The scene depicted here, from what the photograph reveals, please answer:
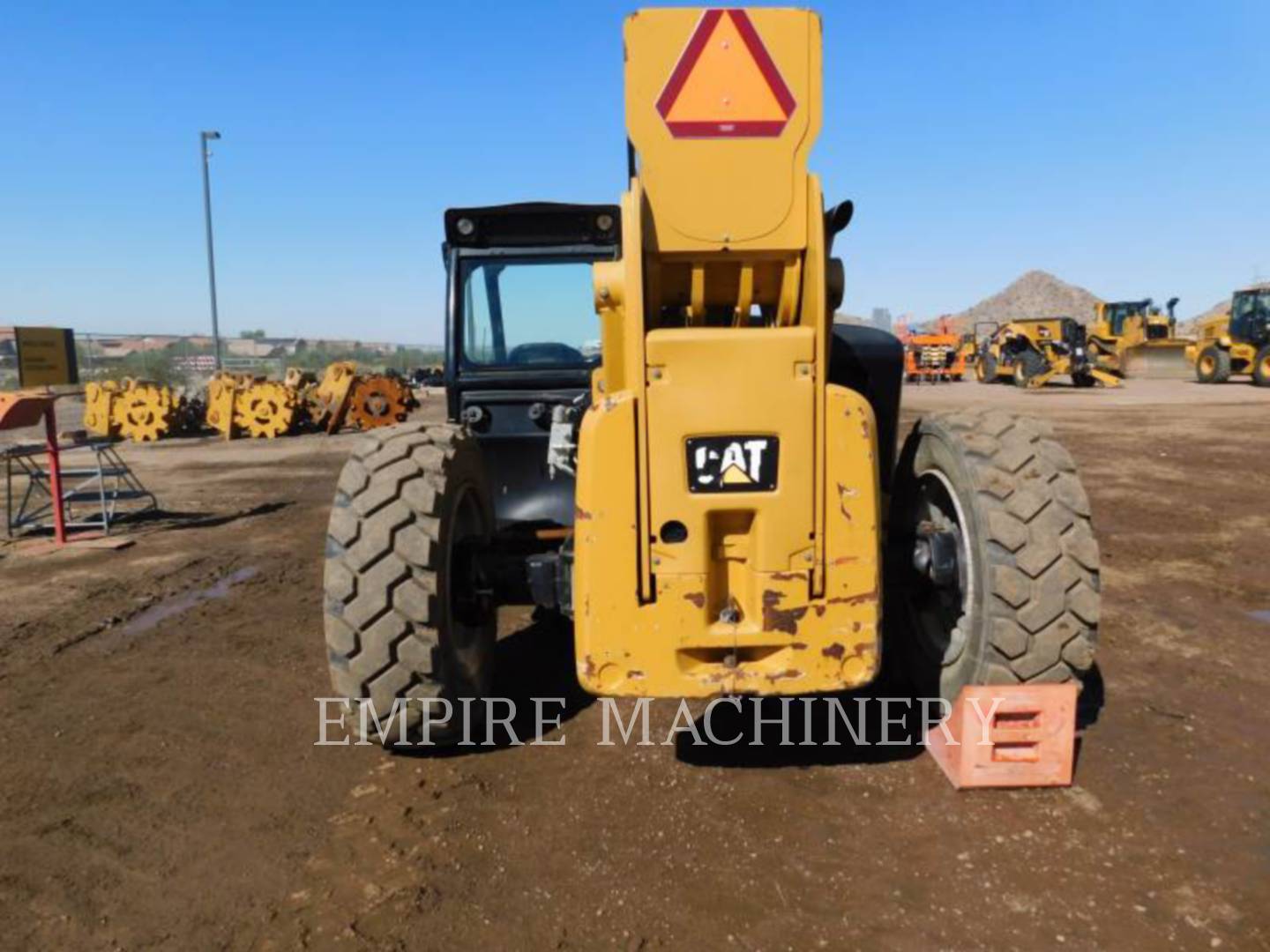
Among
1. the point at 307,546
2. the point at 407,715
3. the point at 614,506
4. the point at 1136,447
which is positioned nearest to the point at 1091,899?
the point at 614,506

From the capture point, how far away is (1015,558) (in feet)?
11.2

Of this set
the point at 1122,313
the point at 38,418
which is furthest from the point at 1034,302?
the point at 38,418

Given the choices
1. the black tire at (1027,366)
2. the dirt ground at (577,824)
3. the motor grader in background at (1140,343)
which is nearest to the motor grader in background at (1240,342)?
the motor grader in background at (1140,343)

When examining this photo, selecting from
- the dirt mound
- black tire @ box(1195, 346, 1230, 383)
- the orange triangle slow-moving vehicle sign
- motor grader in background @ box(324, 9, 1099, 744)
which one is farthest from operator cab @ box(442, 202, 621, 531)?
the dirt mound

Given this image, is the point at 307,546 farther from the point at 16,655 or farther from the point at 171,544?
the point at 16,655

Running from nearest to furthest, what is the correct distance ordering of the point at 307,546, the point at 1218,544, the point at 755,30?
the point at 755,30 < the point at 1218,544 < the point at 307,546

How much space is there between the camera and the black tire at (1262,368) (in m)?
28.6

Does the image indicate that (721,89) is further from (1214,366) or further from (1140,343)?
(1140,343)

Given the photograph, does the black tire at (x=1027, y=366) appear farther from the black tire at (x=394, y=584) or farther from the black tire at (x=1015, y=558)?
the black tire at (x=394, y=584)

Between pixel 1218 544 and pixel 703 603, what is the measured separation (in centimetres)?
665

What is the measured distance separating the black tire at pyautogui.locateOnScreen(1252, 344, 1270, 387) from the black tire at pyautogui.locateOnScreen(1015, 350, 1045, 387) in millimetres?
6439

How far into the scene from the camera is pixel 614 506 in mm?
3188

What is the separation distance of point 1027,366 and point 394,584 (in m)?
34.1

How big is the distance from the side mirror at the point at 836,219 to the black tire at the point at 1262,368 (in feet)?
104
